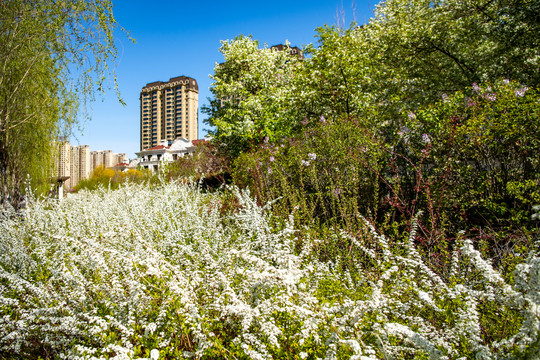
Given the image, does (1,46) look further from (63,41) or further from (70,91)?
(70,91)

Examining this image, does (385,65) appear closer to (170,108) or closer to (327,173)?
(327,173)

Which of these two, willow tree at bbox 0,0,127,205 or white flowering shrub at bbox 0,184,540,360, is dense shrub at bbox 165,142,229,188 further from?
white flowering shrub at bbox 0,184,540,360

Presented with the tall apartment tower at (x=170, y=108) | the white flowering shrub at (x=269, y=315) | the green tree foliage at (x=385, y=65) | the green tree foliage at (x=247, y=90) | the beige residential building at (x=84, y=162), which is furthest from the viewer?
the tall apartment tower at (x=170, y=108)

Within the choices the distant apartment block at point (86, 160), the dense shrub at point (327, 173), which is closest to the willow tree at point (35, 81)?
the dense shrub at point (327, 173)

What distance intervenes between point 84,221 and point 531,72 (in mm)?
12245

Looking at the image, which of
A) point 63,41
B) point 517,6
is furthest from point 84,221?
point 517,6

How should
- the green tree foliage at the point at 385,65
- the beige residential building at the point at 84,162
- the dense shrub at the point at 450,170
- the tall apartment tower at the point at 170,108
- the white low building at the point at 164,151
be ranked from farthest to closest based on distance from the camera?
the tall apartment tower at the point at 170,108, the beige residential building at the point at 84,162, the white low building at the point at 164,151, the green tree foliage at the point at 385,65, the dense shrub at the point at 450,170

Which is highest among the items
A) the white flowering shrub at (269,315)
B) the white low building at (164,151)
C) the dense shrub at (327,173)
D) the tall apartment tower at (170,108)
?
the tall apartment tower at (170,108)

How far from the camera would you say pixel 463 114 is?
4746 millimetres

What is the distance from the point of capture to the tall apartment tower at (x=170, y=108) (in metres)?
91.1

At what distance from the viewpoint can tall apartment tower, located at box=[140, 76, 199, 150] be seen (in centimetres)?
9109

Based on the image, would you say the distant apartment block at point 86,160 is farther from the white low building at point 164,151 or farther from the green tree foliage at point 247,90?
the green tree foliage at point 247,90

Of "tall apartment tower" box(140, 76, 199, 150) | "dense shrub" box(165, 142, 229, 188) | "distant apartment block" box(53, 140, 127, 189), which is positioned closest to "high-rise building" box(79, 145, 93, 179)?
"distant apartment block" box(53, 140, 127, 189)

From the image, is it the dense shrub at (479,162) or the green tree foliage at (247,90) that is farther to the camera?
the green tree foliage at (247,90)
